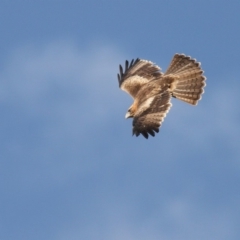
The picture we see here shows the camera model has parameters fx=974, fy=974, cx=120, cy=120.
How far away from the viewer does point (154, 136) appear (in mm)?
24578

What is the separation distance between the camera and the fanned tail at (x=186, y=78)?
2722 cm

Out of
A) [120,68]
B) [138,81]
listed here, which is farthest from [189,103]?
[120,68]

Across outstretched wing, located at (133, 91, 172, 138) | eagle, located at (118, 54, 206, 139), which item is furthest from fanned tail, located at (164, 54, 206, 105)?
outstretched wing, located at (133, 91, 172, 138)

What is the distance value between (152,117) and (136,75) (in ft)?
16.0

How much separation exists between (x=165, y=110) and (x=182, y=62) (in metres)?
3.14

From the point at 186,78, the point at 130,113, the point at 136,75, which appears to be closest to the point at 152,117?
the point at 130,113

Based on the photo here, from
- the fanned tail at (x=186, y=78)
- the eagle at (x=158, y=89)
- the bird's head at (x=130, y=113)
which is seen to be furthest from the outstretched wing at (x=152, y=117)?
the fanned tail at (x=186, y=78)

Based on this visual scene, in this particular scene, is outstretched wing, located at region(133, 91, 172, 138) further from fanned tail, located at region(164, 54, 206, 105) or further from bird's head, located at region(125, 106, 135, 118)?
fanned tail, located at region(164, 54, 206, 105)

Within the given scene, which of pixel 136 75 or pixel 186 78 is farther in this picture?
pixel 136 75

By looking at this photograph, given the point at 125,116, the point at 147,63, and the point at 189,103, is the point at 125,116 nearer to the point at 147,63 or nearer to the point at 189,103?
the point at 189,103

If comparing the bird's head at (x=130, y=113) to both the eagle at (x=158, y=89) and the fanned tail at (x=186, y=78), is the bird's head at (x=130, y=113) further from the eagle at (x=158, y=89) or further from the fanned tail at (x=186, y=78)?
the fanned tail at (x=186, y=78)

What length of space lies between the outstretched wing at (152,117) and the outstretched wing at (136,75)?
2.41 m

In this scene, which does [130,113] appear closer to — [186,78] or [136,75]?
[186,78]

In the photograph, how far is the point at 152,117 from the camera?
2517 cm
